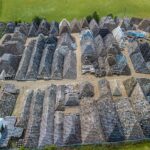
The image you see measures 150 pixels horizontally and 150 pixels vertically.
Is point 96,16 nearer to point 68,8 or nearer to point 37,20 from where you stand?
point 68,8

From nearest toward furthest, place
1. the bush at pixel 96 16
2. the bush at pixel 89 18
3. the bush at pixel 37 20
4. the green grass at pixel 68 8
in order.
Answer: the bush at pixel 37 20 < the bush at pixel 89 18 < the bush at pixel 96 16 < the green grass at pixel 68 8

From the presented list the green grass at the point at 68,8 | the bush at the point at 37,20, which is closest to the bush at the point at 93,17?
the green grass at the point at 68,8

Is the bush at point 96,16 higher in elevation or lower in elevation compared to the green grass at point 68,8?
lower

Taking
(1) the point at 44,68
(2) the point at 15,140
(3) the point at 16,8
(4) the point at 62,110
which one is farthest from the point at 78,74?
(3) the point at 16,8

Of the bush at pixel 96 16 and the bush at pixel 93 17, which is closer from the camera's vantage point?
the bush at pixel 93 17

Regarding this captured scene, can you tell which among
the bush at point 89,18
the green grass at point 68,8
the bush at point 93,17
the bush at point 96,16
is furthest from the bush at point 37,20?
the bush at point 96,16

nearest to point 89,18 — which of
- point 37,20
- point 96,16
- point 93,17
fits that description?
point 93,17

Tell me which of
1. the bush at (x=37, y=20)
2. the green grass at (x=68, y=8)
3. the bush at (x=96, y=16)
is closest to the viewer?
the bush at (x=37, y=20)

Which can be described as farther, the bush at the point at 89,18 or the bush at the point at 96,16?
the bush at the point at 96,16

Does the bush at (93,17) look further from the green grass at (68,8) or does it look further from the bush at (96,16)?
the green grass at (68,8)
